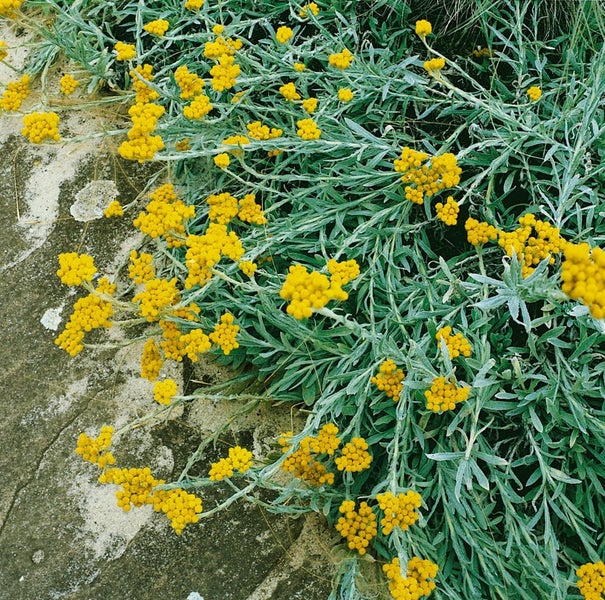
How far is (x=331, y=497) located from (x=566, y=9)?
78.2 inches

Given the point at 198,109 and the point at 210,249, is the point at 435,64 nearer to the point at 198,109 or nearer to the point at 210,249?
the point at 198,109

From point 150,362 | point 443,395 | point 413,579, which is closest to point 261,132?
point 150,362

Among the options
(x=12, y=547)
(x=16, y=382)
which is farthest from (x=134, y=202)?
(x=12, y=547)

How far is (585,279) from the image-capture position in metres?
1.32

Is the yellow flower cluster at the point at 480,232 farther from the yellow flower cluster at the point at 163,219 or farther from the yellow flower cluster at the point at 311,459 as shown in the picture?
the yellow flower cluster at the point at 163,219

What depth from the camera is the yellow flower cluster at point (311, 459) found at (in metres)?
1.85

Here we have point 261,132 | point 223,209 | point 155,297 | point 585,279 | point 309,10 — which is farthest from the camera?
point 309,10

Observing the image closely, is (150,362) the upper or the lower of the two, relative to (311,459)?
upper

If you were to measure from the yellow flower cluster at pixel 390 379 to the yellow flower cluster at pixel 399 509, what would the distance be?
291 mm

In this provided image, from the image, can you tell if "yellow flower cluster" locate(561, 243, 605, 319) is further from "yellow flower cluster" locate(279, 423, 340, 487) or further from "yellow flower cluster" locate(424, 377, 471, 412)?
"yellow flower cluster" locate(279, 423, 340, 487)

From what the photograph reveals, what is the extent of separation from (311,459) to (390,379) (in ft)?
1.00

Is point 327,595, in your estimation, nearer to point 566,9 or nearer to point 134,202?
point 134,202

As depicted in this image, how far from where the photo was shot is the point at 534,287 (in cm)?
171

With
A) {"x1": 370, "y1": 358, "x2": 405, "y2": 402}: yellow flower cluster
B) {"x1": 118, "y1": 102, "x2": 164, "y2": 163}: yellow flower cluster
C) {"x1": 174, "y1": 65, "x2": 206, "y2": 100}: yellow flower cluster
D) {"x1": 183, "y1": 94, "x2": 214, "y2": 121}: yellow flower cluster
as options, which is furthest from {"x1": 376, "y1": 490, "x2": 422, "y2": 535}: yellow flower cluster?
{"x1": 174, "y1": 65, "x2": 206, "y2": 100}: yellow flower cluster
